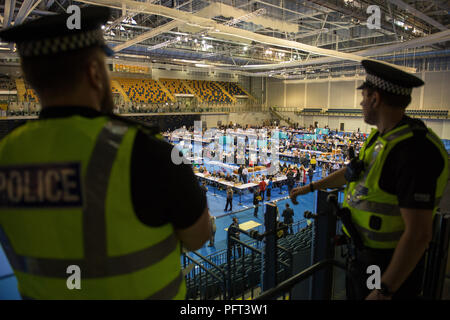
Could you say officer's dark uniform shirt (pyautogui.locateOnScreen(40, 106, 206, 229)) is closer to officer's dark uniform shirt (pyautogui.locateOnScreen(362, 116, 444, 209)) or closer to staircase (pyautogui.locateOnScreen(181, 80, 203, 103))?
officer's dark uniform shirt (pyautogui.locateOnScreen(362, 116, 444, 209))

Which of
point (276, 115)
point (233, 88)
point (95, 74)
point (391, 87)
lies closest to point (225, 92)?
point (233, 88)

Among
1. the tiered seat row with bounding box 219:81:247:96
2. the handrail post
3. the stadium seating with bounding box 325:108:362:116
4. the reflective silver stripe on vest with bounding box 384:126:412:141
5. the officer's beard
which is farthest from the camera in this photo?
the tiered seat row with bounding box 219:81:247:96

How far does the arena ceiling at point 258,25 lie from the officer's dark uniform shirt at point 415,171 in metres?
9.10

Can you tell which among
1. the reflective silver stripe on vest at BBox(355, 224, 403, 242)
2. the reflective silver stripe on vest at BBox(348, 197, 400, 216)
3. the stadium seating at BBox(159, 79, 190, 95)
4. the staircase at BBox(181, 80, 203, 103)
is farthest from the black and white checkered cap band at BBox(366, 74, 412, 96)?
the staircase at BBox(181, 80, 203, 103)

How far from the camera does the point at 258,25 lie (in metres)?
17.1

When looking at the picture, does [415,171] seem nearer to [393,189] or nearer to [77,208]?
[393,189]

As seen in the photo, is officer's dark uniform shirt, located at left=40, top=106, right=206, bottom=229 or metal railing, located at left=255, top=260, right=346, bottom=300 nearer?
officer's dark uniform shirt, located at left=40, top=106, right=206, bottom=229

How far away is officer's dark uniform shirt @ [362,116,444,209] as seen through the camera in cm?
122

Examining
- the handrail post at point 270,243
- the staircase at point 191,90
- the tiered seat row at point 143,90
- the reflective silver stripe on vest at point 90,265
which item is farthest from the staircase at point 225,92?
the reflective silver stripe on vest at point 90,265

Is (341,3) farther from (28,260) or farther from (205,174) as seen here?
(28,260)

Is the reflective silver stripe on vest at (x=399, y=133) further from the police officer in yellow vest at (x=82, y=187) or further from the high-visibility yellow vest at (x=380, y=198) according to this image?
the police officer in yellow vest at (x=82, y=187)

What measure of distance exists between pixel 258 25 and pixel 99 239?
18.6m

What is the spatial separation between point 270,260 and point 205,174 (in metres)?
12.0
